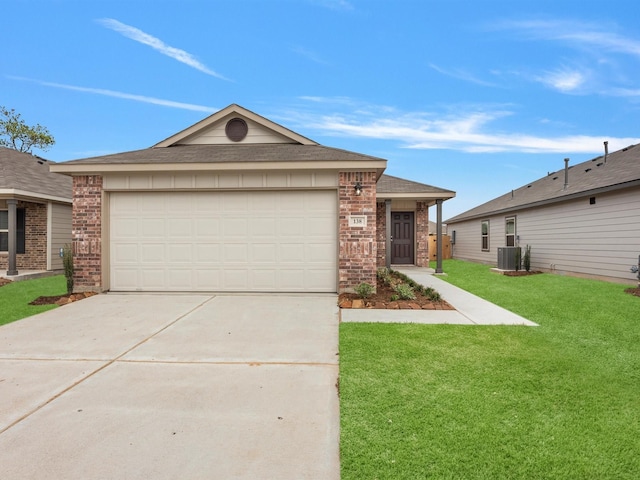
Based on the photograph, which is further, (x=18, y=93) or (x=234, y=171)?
(x=18, y=93)

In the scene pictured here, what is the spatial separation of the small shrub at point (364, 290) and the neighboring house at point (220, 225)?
275mm

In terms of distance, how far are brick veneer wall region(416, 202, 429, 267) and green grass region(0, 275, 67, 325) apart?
42.4 ft

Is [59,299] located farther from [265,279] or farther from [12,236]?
[12,236]

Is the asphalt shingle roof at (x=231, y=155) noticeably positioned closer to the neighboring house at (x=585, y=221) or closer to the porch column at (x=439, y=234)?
the porch column at (x=439, y=234)

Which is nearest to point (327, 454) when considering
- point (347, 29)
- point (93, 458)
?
point (93, 458)

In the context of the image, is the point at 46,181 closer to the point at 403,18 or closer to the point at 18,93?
the point at 403,18

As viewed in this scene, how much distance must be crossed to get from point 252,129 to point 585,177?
1249cm

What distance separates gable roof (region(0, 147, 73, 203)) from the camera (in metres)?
11.0

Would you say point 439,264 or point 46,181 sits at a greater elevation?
point 46,181

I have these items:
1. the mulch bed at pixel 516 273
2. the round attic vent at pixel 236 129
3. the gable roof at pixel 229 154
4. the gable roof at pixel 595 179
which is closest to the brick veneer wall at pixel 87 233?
the gable roof at pixel 229 154

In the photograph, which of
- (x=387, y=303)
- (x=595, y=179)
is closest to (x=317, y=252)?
(x=387, y=303)

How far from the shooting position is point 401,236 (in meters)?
15.3

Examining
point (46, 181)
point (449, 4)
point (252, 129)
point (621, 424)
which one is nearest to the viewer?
point (621, 424)

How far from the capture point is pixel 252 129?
33.9ft
